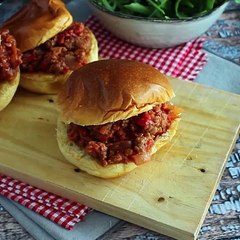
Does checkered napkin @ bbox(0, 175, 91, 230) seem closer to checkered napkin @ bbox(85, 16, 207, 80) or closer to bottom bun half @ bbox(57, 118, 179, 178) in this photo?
bottom bun half @ bbox(57, 118, 179, 178)

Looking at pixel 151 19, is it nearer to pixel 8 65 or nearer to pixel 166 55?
pixel 166 55

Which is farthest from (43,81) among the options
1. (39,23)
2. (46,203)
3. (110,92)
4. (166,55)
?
(166,55)

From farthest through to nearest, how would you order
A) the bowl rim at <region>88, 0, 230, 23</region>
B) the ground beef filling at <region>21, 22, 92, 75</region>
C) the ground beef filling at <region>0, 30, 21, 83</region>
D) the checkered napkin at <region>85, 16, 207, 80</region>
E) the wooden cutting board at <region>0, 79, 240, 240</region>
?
the checkered napkin at <region>85, 16, 207, 80</region> → the bowl rim at <region>88, 0, 230, 23</region> → the ground beef filling at <region>21, 22, 92, 75</region> → the ground beef filling at <region>0, 30, 21, 83</region> → the wooden cutting board at <region>0, 79, 240, 240</region>

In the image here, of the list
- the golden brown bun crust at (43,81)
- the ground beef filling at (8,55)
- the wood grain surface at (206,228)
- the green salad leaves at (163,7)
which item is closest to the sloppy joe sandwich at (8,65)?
the ground beef filling at (8,55)

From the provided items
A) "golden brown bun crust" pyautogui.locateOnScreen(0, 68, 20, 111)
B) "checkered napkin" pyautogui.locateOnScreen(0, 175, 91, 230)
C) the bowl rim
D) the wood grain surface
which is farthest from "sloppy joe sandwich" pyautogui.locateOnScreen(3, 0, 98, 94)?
the wood grain surface

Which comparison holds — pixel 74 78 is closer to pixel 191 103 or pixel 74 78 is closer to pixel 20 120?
pixel 20 120

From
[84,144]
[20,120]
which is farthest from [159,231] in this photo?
[20,120]
